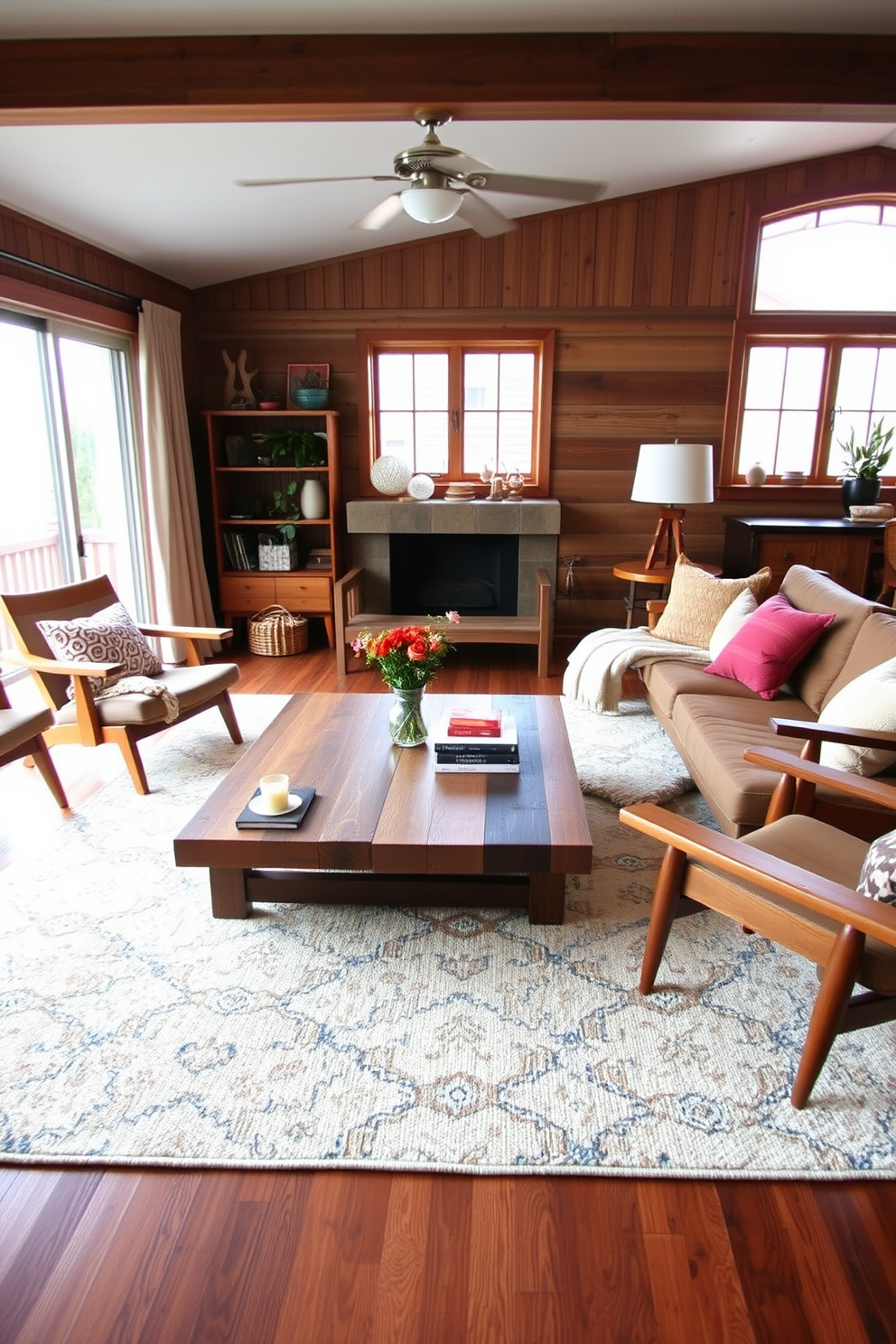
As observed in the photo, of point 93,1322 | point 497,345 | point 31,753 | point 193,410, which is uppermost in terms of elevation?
point 497,345

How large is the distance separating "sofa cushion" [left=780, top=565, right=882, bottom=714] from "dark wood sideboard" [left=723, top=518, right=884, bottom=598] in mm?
1544

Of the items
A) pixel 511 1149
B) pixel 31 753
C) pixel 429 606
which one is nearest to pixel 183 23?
pixel 31 753

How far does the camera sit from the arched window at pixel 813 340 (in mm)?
5168

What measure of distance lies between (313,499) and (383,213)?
277cm

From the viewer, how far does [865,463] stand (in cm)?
518

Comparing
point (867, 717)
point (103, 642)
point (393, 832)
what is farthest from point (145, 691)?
point (867, 717)

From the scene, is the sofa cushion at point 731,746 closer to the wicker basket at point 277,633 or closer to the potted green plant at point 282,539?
the wicker basket at point 277,633

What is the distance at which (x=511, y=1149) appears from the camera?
1670 mm

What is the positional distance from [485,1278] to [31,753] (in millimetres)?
2461

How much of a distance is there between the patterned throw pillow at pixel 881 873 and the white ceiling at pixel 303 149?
2264 mm

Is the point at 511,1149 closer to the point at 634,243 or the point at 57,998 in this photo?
the point at 57,998

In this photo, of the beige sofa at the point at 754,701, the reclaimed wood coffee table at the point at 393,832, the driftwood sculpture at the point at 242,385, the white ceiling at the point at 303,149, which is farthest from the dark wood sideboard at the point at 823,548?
the driftwood sculpture at the point at 242,385

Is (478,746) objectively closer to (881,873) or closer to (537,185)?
(881,873)

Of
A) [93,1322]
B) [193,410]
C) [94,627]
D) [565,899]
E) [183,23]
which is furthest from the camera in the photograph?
[193,410]
